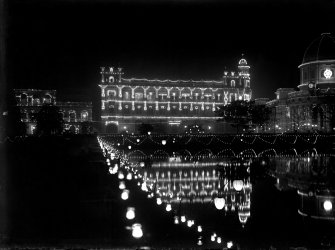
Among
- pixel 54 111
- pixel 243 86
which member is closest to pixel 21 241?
pixel 54 111

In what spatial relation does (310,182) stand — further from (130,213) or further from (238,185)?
(130,213)

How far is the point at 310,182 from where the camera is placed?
656 inches

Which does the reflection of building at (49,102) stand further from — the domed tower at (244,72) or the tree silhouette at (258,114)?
the tree silhouette at (258,114)

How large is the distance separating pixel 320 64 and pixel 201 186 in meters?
43.0

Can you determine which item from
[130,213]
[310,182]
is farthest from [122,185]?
[310,182]

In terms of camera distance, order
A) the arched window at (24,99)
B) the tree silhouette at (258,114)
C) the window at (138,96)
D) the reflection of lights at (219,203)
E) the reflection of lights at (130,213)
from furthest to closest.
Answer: the arched window at (24,99)
the window at (138,96)
the tree silhouette at (258,114)
the reflection of lights at (219,203)
the reflection of lights at (130,213)

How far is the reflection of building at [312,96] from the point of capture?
4994 centimetres

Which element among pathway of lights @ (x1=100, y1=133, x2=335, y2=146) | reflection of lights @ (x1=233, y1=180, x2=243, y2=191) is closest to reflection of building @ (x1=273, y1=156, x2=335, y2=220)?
reflection of lights @ (x1=233, y1=180, x2=243, y2=191)

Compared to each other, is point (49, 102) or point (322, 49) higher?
point (322, 49)

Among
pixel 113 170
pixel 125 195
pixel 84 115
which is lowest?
pixel 125 195

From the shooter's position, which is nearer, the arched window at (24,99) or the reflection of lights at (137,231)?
the reflection of lights at (137,231)

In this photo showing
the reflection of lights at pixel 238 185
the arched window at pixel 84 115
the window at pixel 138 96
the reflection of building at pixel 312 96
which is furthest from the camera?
the arched window at pixel 84 115

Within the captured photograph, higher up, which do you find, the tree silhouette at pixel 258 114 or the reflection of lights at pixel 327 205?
the tree silhouette at pixel 258 114

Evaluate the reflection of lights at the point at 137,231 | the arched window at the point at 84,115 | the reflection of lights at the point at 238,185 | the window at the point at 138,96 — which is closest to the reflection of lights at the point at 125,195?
the reflection of lights at the point at 137,231
